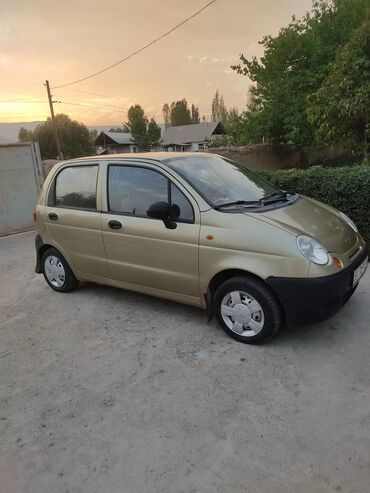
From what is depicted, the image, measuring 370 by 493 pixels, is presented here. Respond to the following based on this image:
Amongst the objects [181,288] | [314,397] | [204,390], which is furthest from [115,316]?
[314,397]

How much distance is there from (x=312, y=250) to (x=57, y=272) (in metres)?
3.28

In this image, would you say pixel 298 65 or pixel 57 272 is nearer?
pixel 57 272

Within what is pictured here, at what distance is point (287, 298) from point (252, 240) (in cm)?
55

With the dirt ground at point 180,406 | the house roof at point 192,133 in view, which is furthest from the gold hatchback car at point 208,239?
the house roof at point 192,133

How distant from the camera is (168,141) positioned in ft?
195

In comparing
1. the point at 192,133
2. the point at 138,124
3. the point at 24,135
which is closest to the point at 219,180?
the point at 138,124

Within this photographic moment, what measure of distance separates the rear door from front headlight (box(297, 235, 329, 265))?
217 cm

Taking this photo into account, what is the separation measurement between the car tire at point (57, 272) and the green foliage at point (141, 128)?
43071mm

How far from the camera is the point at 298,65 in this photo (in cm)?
1608

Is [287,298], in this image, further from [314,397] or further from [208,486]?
[208,486]

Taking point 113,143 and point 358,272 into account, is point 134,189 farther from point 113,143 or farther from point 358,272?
point 113,143

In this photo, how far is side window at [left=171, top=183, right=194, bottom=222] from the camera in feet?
12.1

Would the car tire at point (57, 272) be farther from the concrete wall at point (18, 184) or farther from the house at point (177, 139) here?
the house at point (177, 139)

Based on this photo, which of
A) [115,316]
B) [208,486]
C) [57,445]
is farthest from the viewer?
[115,316]
